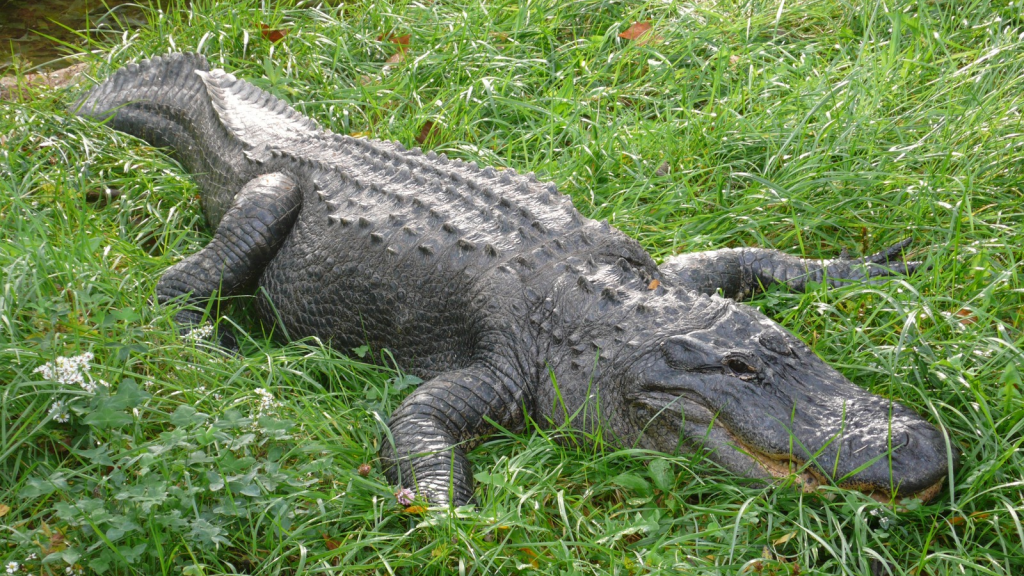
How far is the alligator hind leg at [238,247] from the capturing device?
4332mm

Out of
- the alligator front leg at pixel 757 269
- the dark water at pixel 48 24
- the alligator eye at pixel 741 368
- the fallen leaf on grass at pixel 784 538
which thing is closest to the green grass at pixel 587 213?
the fallen leaf on grass at pixel 784 538

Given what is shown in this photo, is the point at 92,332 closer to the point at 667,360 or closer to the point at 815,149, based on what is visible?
the point at 667,360

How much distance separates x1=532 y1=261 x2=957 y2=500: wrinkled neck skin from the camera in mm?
2713

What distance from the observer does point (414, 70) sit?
5.83m

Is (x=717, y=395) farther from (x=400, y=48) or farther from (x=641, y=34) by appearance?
(x=400, y=48)

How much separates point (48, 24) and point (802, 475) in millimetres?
7507

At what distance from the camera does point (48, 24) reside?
7562mm

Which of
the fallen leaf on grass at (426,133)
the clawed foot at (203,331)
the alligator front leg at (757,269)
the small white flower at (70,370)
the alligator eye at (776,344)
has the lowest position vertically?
the clawed foot at (203,331)

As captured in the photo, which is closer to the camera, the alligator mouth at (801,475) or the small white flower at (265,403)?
the alligator mouth at (801,475)

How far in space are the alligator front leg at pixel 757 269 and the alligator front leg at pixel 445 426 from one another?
104 centimetres

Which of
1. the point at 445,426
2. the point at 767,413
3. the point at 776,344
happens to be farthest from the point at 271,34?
the point at 767,413

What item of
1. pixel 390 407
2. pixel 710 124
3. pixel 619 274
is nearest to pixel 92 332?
pixel 390 407

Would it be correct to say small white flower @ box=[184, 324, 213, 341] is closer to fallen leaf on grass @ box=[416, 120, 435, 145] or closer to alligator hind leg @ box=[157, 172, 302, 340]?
alligator hind leg @ box=[157, 172, 302, 340]

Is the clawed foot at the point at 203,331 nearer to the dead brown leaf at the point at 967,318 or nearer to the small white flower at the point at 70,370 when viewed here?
the small white flower at the point at 70,370
